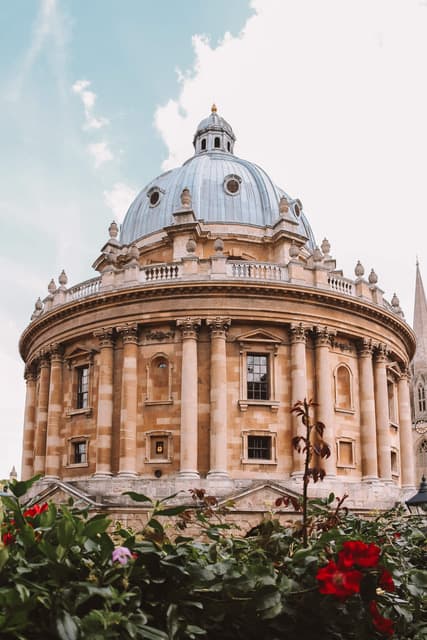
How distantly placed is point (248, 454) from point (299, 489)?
111 inches

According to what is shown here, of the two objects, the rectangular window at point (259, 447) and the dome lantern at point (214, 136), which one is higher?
the dome lantern at point (214, 136)

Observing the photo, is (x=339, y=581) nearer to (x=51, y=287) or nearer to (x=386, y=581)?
(x=386, y=581)

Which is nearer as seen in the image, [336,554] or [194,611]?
[194,611]

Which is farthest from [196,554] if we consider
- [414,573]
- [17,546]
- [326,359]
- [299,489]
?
[326,359]

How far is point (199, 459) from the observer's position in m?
31.8

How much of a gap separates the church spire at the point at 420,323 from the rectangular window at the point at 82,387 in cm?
7831

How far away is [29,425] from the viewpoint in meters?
39.9

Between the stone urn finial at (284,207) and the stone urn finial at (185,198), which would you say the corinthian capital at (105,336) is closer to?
the stone urn finial at (185,198)

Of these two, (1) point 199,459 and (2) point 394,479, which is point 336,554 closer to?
(1) point 199,459

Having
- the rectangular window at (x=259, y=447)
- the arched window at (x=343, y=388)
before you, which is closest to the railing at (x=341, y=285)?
the arched window at (x=343, y=388)

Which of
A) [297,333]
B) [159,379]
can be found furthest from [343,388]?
[159,379]

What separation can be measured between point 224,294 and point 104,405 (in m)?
7.85

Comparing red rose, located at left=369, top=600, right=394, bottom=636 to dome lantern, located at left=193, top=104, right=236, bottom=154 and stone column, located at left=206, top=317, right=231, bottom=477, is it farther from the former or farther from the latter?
dome lantern, located at left=193, top=104, right=236, bottom=154

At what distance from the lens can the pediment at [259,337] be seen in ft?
109
